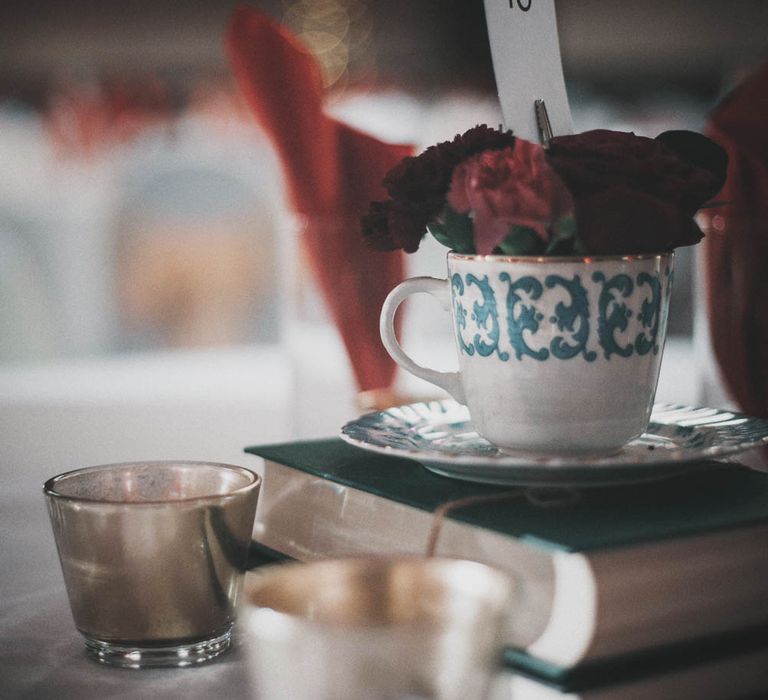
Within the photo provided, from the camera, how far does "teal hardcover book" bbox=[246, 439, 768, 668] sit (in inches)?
15.0

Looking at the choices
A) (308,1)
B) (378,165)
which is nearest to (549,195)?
(378,165)

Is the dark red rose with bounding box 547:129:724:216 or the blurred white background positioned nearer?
the dark red rose with bounding box 547:129:724:216

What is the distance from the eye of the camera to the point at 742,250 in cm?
79

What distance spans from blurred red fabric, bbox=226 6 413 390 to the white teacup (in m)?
0.36

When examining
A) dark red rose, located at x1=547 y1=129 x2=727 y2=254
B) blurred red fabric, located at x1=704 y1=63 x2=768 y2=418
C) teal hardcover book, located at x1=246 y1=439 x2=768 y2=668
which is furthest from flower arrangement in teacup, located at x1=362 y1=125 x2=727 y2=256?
blurred red fabric, located at x1=704 y1=63 x2=768 y2=418

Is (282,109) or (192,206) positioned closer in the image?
(282,109)

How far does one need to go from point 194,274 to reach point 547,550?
293cm

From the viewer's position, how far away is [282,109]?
870 millimetres

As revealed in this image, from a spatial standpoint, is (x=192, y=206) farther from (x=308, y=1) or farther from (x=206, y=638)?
(x=206, y=638)

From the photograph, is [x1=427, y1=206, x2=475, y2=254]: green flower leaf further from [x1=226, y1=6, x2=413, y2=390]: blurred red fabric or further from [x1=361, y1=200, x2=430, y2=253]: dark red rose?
Result: [x1=226, y1=6, x2=413, y2=390]: blurred red fabric

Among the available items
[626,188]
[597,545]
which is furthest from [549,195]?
[597,545]

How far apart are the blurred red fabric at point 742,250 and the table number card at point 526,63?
0.26 metres

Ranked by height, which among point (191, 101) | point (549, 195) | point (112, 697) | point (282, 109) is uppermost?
point (191, 101)

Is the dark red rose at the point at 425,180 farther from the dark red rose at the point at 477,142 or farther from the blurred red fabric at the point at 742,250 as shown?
the blurred red fabric at the point at 742,250
